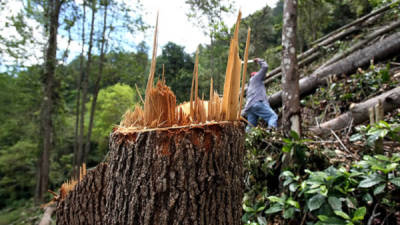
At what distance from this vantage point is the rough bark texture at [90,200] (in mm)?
1607

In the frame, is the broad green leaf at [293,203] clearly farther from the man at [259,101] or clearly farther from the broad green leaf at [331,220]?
the man at [259,101]

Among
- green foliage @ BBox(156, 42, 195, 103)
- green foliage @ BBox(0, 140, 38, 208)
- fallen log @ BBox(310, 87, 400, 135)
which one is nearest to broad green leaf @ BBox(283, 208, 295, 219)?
green foliage @ BBox(156, 42, 195, 103)

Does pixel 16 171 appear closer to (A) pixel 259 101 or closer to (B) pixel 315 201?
(A) pixel 259 101

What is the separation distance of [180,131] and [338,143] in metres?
2.64

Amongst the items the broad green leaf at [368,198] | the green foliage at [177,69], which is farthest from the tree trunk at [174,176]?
the broad green leaf at [368,198]

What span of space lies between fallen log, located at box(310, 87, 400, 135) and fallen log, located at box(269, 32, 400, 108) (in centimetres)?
182

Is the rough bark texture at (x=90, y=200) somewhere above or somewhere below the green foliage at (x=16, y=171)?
above

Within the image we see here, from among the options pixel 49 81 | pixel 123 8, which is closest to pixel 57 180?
pixel 49 81

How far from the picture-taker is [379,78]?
3756 mm

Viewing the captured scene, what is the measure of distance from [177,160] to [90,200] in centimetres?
116

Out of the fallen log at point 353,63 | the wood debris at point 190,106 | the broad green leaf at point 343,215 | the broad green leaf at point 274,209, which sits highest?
the fallen log at point 353,63

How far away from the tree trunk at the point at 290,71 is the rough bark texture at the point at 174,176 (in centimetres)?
196

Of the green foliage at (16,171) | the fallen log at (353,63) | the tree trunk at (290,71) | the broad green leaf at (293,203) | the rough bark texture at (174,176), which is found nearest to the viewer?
the rough bark texture at (174,176)

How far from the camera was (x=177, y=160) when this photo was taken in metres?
0.90
